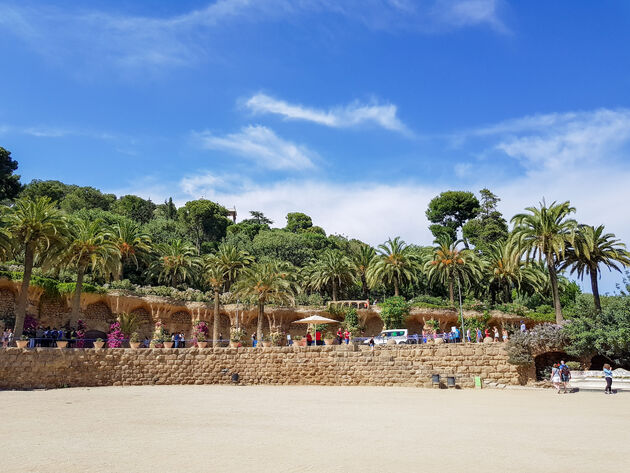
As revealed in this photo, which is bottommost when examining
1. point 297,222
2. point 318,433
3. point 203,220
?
point 318,433

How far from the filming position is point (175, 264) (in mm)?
50438

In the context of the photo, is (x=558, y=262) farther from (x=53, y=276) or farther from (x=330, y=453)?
(x=53, y=276)

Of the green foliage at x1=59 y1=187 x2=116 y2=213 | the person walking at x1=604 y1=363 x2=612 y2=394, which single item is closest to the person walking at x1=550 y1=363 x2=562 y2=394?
the person walking at x1=604 y1=363 x2=612 y2=394

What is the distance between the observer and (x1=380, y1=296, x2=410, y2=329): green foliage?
45.3 metres

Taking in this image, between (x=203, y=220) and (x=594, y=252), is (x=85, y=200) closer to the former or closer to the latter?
(x=203, y=220)

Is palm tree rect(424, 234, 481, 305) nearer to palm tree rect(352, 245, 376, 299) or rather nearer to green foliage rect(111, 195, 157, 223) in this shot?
palm tree rect(352, 245, 376, 299)

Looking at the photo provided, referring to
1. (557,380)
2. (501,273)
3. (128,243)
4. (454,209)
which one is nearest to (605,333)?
(557,380)

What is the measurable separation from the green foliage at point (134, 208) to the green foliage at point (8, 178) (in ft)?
57.7

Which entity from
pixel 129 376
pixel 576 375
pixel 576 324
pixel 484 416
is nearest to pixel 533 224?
pixel 576 324

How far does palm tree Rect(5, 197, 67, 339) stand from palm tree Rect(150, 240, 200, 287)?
71.1 feet

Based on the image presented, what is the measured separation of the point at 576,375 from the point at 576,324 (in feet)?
9.47

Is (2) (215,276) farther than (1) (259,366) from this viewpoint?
Yes

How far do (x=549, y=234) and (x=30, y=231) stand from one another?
3075 cm

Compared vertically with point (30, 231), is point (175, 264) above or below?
above
